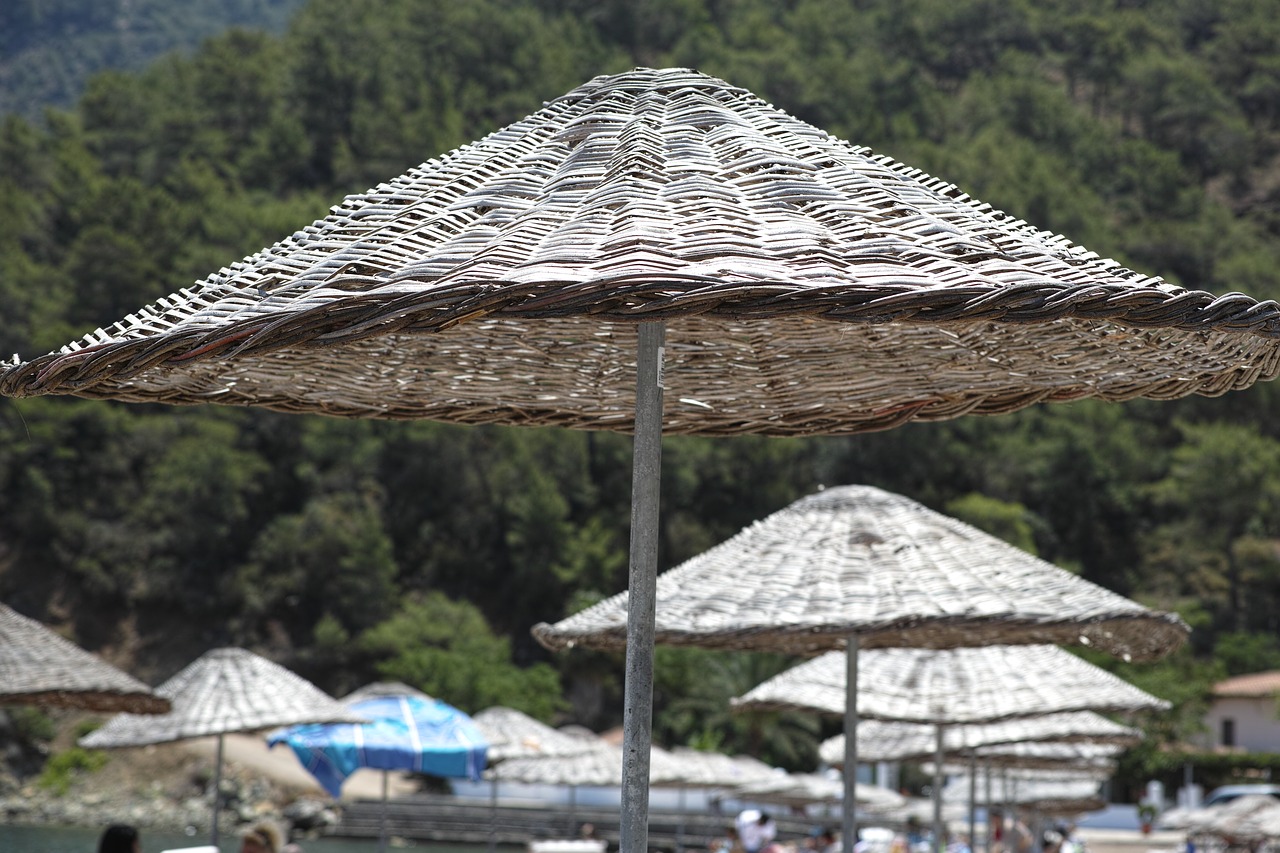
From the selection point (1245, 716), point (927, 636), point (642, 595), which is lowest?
point (642, 595)

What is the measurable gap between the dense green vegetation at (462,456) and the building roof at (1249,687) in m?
1.41

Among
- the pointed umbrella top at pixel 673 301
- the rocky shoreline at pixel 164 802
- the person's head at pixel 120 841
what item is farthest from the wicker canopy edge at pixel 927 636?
the rocky shoreline at pixel 164 802

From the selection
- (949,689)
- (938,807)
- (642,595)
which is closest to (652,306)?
(642,595)

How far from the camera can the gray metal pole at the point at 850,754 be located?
4650 millimetres

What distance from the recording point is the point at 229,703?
9984mm

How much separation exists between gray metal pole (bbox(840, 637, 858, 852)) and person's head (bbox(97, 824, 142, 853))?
2.25 m

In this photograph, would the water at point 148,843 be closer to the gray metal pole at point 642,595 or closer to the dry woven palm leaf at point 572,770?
the dry woven palm leaf at point 572,770

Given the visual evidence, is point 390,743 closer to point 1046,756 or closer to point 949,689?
point 1046,756

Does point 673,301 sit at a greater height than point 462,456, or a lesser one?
lesser

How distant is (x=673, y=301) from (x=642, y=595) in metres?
0.65

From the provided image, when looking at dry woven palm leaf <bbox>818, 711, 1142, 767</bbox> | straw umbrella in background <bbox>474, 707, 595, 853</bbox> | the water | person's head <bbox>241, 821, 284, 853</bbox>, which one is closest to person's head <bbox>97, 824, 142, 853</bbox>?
person's head <bbox>241, 821, 284, 853</bbox>

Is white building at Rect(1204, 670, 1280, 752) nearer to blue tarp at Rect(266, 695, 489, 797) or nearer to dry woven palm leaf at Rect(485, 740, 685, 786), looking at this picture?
dry woven palm leaf at Rect(485, 740, 685, 786)

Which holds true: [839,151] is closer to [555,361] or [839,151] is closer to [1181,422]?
[555,361]

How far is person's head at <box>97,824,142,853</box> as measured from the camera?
473 cm
